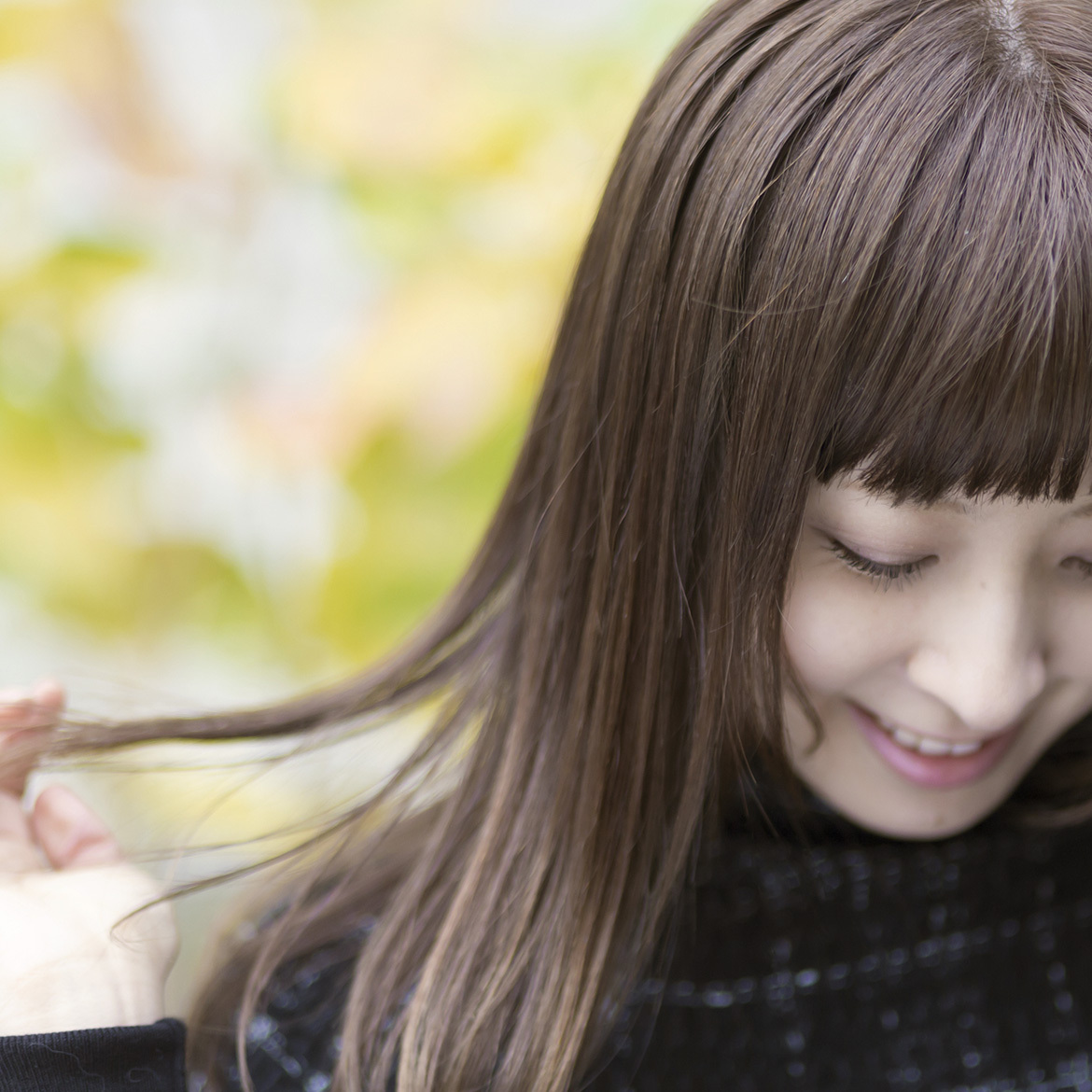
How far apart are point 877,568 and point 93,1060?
1.98ft

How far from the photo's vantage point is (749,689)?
0.88 meters

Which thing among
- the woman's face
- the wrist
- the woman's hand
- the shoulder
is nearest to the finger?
the woman's hand

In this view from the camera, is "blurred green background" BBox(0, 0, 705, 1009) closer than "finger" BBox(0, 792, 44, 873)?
No

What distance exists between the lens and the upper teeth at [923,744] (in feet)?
3.10

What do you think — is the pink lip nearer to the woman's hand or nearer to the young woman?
the young woman

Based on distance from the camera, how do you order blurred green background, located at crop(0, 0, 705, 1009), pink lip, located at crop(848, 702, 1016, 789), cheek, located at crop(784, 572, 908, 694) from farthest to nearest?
1. blurred green background, located at crop(0, 0, 705, 1009)
2. pink lip, located at crop(848, 702, 1016, 789)
3. cheek, located at crop(784, 572, 908, 694)

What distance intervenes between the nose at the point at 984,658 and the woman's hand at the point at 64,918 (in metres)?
0.58

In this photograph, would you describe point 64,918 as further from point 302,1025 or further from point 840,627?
point 840,627

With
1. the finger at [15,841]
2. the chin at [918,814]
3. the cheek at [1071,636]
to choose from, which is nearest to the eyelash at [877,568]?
the cheek at [1071,636]

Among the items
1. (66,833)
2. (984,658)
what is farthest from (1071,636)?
(66,833)

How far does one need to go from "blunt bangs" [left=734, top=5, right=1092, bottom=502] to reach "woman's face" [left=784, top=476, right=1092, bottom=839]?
3 centimetres

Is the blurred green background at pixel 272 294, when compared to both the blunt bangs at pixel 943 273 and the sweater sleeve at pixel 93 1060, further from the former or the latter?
the blunt bangs at pixel 943 273

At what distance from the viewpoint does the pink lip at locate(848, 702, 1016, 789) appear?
3.16 ft

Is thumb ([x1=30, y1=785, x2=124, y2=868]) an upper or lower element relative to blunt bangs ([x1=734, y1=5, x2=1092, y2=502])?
lower
